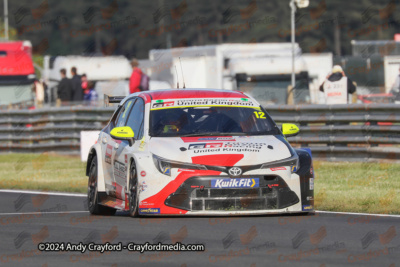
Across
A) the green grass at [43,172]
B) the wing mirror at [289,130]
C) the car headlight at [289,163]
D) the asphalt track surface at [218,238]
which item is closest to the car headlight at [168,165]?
the asphalt track surface at [218,238]

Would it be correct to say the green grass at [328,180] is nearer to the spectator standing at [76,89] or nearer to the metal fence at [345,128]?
the metal fence at [345,128]

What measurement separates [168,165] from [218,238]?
1.74 meters

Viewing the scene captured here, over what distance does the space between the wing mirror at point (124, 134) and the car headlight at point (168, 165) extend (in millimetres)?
769

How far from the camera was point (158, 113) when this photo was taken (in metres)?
11.6

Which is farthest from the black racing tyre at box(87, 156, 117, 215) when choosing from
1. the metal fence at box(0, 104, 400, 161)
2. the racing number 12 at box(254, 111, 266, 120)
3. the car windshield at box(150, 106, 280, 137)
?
the metal fence at box(0, 104, 400, 161)

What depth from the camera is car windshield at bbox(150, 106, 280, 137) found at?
11430mm

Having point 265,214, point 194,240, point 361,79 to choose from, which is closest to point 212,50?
point 361,79

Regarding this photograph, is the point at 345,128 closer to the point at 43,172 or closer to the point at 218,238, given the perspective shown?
the point at 43,172

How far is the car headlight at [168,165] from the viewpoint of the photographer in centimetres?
1061

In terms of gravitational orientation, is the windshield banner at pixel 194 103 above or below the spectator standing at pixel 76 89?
above

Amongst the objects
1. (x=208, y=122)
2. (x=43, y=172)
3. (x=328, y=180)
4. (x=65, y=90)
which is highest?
(x=208, y=122)

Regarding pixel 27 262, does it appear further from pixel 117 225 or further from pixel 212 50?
pixel 212 50

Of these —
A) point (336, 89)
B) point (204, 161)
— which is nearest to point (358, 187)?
point (204, 161)

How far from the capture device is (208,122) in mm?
11609
